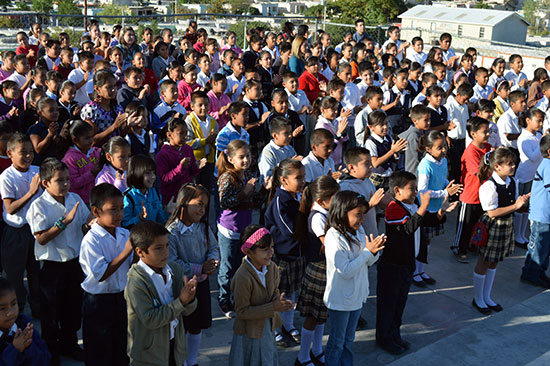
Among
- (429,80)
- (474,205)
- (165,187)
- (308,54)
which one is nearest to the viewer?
(165,187)

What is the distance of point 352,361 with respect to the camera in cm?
485

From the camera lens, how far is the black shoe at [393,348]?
5.36m

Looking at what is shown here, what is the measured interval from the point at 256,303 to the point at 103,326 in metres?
1.13

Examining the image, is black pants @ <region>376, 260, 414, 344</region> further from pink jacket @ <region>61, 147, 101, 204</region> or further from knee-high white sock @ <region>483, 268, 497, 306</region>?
pink jacket @ <region>61, 147, 101, 204</region>

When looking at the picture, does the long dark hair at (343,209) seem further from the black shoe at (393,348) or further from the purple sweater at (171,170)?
the purple sweater at (171,170)

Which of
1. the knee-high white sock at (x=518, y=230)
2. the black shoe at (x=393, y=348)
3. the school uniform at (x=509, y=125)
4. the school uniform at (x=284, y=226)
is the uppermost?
the school uniform at (x=509, y=125)

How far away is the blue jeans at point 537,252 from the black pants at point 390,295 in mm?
2175

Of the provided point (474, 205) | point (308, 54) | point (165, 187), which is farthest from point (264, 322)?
point (308, 54)

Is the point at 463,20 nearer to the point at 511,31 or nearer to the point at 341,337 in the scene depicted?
the point at 511,31

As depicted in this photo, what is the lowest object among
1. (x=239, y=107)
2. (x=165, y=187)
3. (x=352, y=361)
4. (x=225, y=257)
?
(x=352, y=361)

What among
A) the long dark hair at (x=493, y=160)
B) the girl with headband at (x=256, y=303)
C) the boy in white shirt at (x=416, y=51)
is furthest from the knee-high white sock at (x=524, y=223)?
the boy in white shirt at (x=416, y=51)

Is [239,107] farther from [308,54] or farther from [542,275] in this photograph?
[308,54]

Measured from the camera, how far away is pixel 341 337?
187 inches

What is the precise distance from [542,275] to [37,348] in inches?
218
